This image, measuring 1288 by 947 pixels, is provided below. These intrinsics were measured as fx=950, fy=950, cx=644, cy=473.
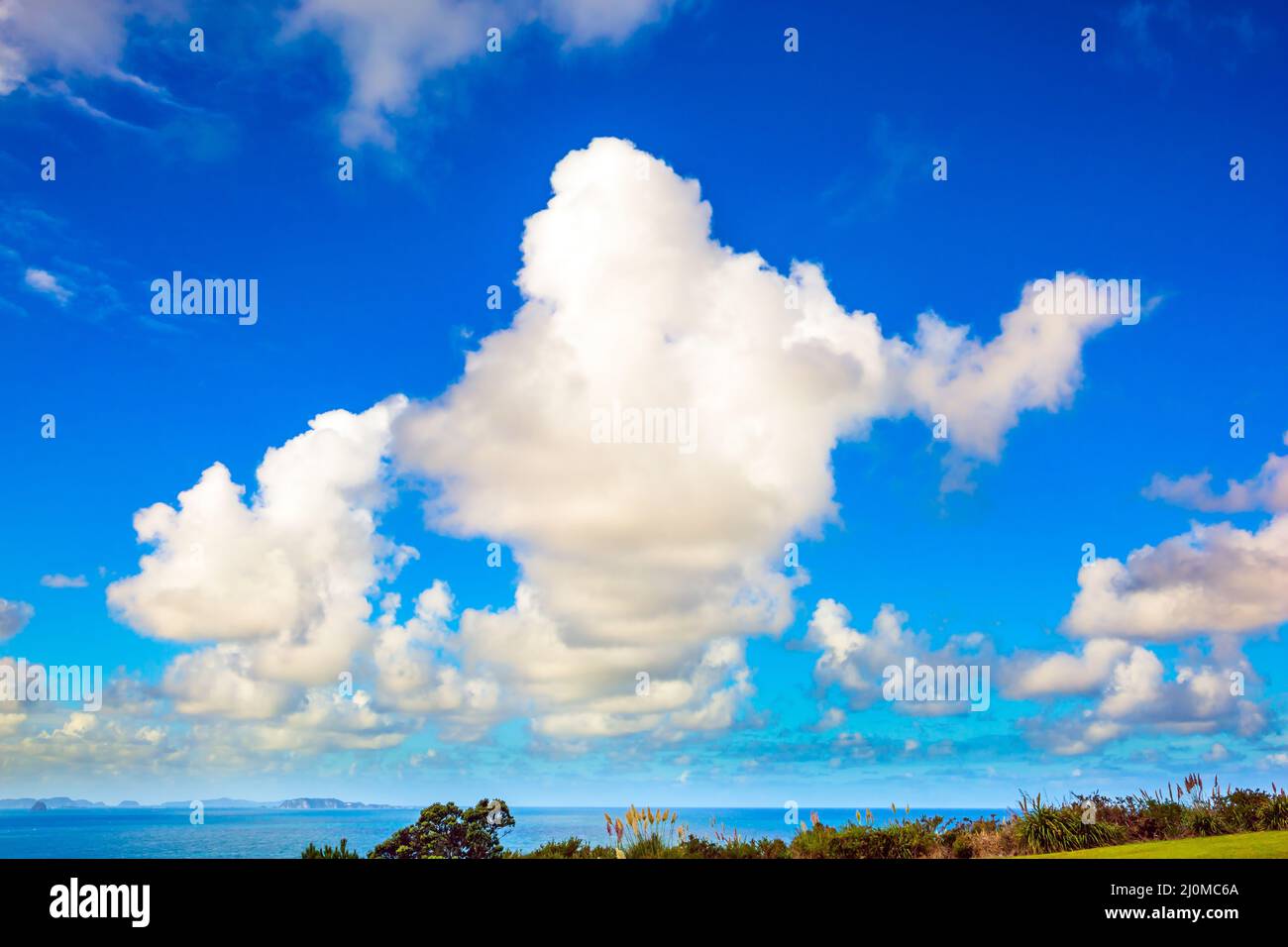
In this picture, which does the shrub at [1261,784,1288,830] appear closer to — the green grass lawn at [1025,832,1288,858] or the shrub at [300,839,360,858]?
the green grass lawn at [1025,832,1288,858]

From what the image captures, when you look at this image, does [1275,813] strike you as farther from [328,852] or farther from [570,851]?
[328,852]

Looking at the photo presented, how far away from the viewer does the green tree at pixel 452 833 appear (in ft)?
72.9

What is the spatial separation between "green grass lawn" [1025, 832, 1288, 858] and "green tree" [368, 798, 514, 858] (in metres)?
12.5

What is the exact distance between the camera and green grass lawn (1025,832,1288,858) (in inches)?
662

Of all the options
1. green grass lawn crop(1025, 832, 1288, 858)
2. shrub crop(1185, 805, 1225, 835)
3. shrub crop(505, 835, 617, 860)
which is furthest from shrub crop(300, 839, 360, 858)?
shrub crop(1185, 805, 1225, 835)

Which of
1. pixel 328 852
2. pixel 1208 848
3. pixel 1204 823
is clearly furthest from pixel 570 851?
pixel 1204 823

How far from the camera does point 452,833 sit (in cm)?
2275

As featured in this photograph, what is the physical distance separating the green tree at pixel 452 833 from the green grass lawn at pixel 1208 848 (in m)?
12.5

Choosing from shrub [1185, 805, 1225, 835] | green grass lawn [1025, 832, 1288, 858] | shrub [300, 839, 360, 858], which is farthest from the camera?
shrub [1185, 805, 1225, 835]

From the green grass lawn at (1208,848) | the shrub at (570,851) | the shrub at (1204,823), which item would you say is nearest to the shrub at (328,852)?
the shrub at (570,851)
